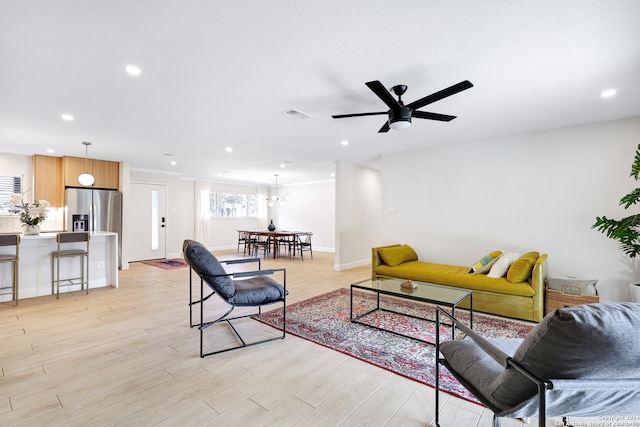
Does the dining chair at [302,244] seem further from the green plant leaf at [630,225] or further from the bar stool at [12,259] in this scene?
the green plant leaf at [630,225]

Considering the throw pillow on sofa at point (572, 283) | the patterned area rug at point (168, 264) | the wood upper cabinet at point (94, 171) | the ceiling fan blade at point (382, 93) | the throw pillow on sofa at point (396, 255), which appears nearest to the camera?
the ceiling fan blade at point (382, 93)

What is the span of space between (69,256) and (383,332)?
4.63 metres

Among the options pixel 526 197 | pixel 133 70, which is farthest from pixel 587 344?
pixel 526 197

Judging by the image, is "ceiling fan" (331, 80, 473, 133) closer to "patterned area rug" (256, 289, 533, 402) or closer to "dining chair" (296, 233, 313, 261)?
"patterned area rug" (256, 289, 533, 402)

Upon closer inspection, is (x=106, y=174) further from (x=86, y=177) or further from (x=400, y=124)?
(x=400, y=124)

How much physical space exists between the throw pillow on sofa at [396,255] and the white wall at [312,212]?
15.3 feet

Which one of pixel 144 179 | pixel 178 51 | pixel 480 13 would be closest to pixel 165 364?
pixel 178 51

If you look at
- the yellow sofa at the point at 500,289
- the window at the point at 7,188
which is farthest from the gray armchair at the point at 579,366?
the window at the point at 7,188

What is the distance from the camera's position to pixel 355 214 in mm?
6801

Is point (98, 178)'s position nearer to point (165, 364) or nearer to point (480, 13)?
point (165, 364)

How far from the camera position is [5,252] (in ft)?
13.1

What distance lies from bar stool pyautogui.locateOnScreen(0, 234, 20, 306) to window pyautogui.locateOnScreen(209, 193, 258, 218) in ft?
19.5

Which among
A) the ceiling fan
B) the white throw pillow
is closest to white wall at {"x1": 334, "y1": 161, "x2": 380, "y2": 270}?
the white throw pillow

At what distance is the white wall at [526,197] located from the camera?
369 centimetres
